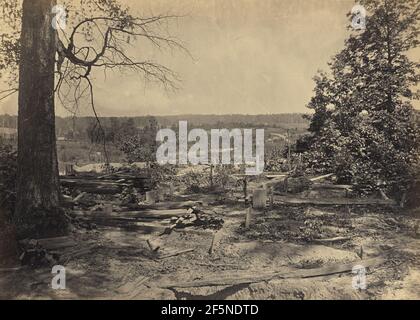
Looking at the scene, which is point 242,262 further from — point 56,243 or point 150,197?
point 150,197

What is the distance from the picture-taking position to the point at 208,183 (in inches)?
705

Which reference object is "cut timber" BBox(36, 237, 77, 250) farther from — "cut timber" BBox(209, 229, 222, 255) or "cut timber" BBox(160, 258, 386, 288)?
"cut timber" BBox(209, 229, 222, 255)

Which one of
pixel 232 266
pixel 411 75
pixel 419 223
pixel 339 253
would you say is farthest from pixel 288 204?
pixel 411 75

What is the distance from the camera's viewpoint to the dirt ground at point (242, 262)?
6.75 meters

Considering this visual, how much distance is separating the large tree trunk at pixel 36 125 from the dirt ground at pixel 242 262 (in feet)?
3.23

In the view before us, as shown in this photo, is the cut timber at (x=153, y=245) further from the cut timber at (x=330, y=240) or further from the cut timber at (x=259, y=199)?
the cut timber at (x=259, y=199)

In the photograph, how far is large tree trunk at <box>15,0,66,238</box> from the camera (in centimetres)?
837

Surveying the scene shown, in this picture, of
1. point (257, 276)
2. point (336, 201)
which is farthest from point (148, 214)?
point (336, 201)

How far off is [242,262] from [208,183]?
9.94 m

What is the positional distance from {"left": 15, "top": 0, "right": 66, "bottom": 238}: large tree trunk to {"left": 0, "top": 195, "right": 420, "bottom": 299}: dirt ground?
986 mm

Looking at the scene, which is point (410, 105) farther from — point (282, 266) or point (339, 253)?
point (282, 266)
